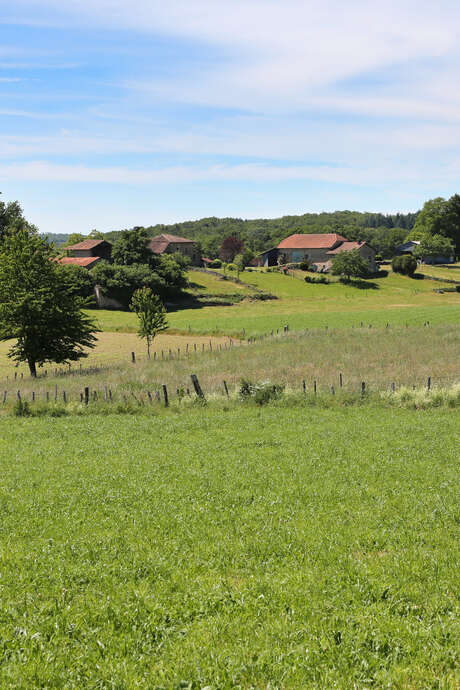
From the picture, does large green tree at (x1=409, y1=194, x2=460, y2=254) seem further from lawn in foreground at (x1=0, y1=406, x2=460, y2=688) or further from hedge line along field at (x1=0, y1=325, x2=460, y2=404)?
lawn in foreground at (x1=0, y1=406, x2=460, y2=688)

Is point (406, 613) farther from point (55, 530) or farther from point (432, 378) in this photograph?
point (432, 378)

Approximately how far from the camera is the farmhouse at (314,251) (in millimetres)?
127119

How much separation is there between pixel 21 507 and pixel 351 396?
18.2 m

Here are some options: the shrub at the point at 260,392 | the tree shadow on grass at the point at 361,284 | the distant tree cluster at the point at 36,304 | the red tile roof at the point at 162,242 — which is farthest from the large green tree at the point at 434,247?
the shrub at the point at 260,392

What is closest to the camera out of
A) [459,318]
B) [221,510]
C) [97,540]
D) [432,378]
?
[97,540]

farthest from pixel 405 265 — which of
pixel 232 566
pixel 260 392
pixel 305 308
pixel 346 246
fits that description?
pixel 232 566

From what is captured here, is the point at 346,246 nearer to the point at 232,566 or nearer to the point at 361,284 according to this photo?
the point at 361,284

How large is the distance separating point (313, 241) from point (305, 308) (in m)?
48.9

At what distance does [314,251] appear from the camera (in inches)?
5290

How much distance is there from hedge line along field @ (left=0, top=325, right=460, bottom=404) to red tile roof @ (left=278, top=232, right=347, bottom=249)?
79.1 metres

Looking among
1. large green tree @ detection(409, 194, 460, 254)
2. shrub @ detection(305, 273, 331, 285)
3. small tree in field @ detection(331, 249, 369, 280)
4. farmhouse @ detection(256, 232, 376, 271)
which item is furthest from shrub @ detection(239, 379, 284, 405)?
large green tree @ detection(409, 194, 460, 254)

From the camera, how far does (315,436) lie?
19234 millimetres

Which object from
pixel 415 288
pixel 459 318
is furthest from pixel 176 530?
pixel 415 288

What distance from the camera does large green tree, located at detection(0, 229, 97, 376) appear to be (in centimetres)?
4203
